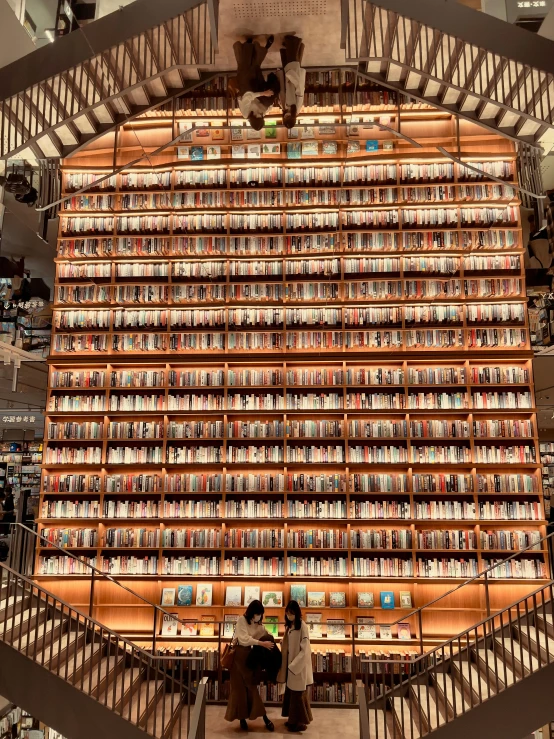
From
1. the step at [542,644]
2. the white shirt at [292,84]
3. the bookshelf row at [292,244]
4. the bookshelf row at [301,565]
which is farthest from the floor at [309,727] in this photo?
the white shirt at [292,84]

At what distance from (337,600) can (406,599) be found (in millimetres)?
654

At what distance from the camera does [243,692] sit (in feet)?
15.2

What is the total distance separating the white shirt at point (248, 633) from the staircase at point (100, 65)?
4079mm

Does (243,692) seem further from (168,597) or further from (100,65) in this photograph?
(100,65)

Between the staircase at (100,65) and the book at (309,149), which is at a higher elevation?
the book at (309,149)

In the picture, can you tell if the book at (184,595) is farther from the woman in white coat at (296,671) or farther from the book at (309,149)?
the book at (309,149)

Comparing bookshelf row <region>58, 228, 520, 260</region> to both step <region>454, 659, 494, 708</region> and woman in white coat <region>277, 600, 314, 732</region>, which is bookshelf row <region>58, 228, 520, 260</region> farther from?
step <region>454, 659, 494, 708</region>

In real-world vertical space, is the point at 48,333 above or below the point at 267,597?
above

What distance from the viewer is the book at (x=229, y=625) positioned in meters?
5.73

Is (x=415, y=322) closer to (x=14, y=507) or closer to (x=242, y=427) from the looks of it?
(x=242, y=427)

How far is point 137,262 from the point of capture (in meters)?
6.58

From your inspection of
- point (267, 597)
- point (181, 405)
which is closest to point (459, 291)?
point (181, 405)

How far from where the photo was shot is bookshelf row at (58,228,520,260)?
20.8 feet

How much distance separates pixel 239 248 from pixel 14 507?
15.9ft
